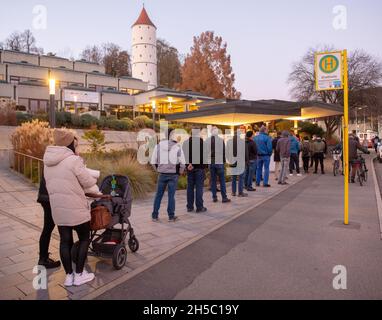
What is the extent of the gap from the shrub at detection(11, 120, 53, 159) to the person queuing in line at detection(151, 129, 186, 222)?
628cm

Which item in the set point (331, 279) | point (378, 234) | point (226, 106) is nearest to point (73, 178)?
point (331, 279)

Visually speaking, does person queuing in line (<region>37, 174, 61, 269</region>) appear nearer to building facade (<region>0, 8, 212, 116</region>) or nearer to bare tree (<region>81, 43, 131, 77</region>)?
building facade (<region>0, 8, 212, 116</region>)

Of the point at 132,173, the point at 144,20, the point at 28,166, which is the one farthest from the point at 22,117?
the point at 144,20

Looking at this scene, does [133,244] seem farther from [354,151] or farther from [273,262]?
[354,151]

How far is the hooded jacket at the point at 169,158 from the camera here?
6680 millimetres

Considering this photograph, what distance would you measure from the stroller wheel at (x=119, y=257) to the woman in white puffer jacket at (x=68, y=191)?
0.48 meters

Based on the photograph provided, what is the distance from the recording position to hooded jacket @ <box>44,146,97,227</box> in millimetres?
3543

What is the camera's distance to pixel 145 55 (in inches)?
2511

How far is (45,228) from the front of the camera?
416cm

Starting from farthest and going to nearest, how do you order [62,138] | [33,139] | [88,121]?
1. [88,121]
2. [33,139]
3. [62,138]

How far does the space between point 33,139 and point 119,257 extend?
9461 mm

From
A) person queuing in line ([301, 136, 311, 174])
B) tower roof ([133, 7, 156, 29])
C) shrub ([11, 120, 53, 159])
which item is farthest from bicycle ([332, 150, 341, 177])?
tower roof ([133, 7, 156, 29])

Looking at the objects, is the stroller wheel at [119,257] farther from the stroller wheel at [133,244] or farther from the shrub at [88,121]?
the shrub at [88,121]

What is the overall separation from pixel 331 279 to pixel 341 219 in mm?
3401
